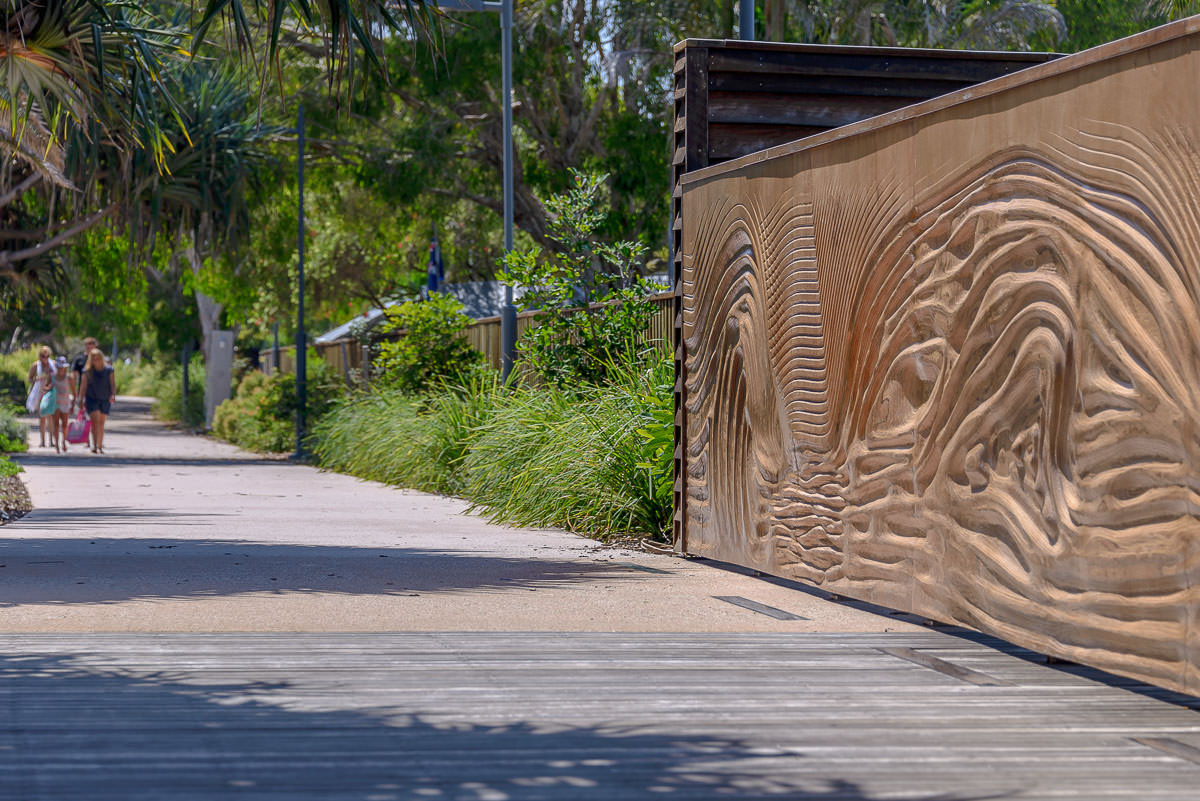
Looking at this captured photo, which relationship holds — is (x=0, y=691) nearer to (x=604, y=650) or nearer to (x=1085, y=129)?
(x=604, y=650)

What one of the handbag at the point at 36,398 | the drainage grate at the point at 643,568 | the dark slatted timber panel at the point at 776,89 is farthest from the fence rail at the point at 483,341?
the handbag at the point at 36,398

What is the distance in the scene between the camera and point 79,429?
2817cm

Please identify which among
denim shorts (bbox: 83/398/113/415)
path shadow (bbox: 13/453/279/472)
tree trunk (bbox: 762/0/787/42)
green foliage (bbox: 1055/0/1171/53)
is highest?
green foliage (bbox: 1055/0/1171/53)

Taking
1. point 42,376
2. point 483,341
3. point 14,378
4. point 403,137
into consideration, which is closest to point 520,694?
point 483,341

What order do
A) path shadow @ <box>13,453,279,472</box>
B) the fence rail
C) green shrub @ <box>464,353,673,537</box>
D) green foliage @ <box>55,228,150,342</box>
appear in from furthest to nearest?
green foliage @ <box>55,228,150,342</box>
path shadow @ <box>13,453,279,472</box>
the fence rail
green shrub @ <box>464,353,673,537</box>

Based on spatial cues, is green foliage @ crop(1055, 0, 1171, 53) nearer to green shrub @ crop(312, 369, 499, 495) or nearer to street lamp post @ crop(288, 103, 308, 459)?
street lamp post @ crop(288, 103, 308, 459)

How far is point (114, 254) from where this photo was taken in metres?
31.3

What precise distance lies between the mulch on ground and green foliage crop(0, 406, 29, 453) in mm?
9397

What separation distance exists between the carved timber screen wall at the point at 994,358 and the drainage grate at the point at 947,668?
29 cm

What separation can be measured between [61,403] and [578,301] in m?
14.8

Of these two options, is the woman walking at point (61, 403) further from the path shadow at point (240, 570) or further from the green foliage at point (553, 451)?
the path shadow at point (240, 570)

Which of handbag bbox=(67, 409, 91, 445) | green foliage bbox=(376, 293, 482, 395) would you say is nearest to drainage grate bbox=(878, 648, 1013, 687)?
green foliage bbox=(376, 293, 482, 395)

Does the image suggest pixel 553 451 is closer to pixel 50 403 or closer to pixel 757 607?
pixel 757 607

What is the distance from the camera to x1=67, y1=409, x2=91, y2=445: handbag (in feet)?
91.8
